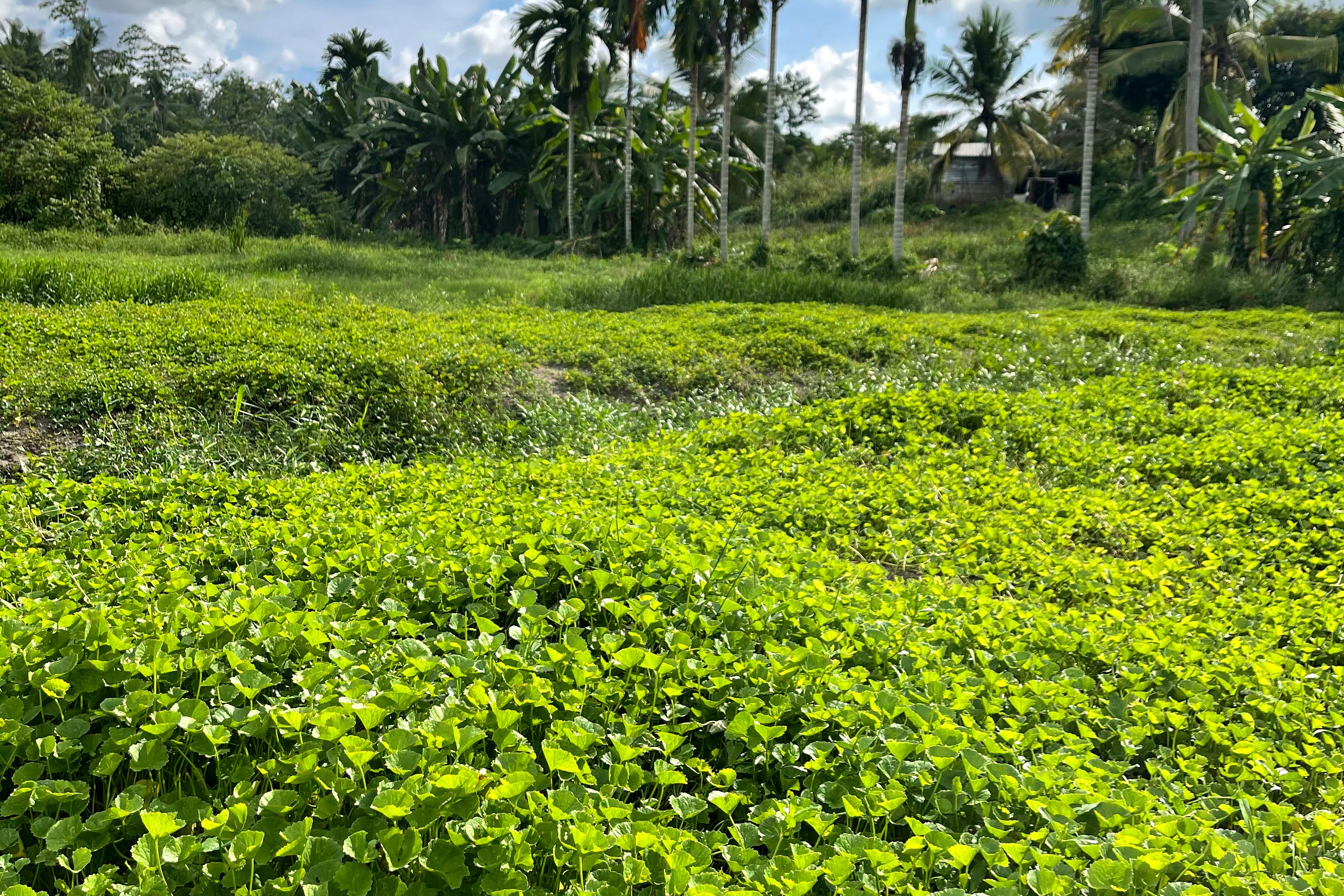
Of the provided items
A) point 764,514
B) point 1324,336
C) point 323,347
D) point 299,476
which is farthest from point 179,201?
point 1324,336

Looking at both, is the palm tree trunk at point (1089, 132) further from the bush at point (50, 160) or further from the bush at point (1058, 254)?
the bush at point (50, 160)

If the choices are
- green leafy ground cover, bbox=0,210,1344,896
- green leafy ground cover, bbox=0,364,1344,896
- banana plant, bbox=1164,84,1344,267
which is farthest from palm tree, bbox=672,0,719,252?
green leafy ground cover, bbox=0,364,1344,896

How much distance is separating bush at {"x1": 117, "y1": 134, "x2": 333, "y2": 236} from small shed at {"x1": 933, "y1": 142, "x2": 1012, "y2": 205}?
20413 mm

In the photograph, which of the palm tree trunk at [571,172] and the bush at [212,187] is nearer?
the bush at [212,187]

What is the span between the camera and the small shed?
2964 centimetres

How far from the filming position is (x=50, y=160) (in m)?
18.8

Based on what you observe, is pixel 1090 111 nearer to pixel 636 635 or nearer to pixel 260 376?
pixel 260 376

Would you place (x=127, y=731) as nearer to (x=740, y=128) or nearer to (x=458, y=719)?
(x=458, y=719)

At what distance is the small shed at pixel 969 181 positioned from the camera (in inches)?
1167

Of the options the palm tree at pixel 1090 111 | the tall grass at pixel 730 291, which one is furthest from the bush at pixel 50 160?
the palm tree at pixel 1090 111

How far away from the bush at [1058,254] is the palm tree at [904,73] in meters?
2.38

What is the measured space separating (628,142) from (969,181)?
44.0ft

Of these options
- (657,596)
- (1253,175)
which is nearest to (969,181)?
(1253,175)

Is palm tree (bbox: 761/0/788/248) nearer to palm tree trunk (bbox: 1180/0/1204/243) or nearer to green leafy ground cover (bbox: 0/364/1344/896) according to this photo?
palm tree trunk (bbox: 1180/0/1204/243)
